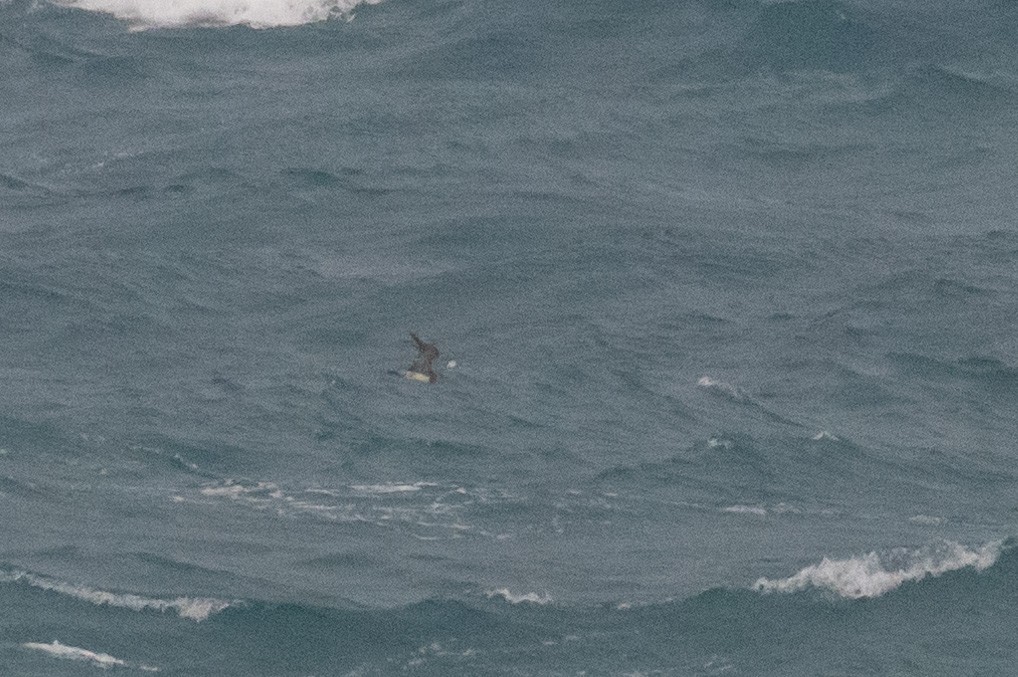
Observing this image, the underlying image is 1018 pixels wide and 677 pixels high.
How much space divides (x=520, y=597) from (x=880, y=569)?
563 inches

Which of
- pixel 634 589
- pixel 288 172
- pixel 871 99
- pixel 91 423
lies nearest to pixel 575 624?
pixel 634 589

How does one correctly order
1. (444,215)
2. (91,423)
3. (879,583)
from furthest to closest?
(444,215), (91,423), (879,583)

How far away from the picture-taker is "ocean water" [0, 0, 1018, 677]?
10625 cm

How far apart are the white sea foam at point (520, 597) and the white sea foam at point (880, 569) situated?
320 inches

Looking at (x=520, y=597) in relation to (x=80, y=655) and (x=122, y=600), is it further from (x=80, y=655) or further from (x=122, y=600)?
(x=80, y=655)

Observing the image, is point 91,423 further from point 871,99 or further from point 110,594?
point 871,99

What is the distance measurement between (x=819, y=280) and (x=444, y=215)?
63.8ft

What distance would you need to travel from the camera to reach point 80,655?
332ft

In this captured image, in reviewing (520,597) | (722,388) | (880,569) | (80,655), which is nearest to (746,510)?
(880,569)

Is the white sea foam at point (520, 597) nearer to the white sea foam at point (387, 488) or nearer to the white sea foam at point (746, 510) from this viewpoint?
the white sea foam at point (387, 488)

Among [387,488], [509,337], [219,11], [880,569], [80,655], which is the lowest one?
[880,569]

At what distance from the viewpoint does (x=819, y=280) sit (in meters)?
135

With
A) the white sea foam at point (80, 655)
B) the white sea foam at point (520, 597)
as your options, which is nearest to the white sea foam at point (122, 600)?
the white sea foam at point (80, 655)

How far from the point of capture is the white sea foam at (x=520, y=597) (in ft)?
348
